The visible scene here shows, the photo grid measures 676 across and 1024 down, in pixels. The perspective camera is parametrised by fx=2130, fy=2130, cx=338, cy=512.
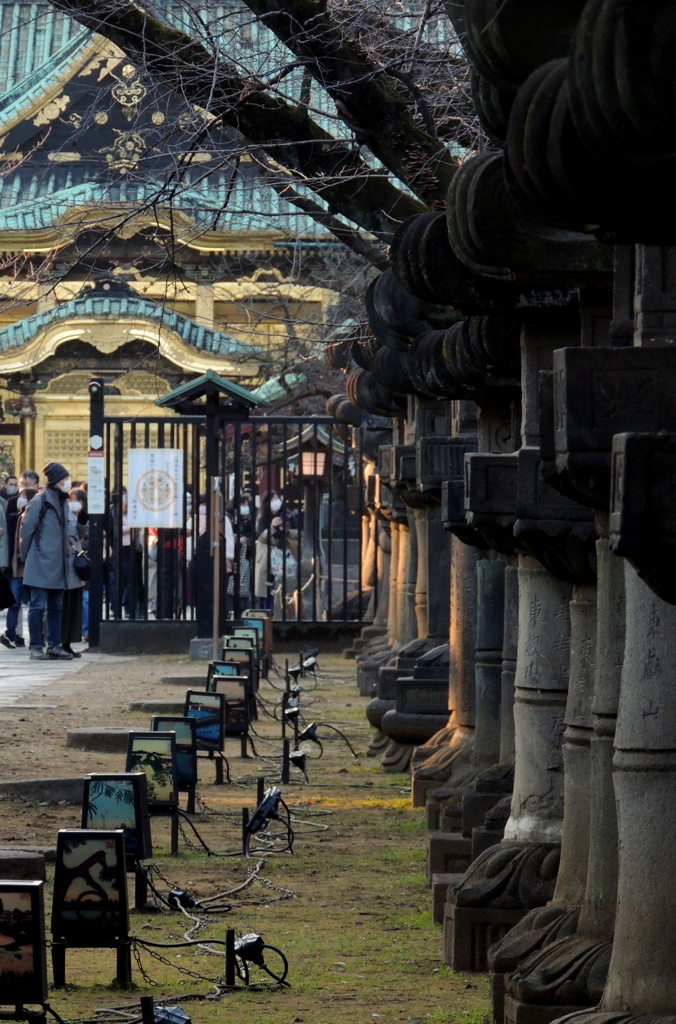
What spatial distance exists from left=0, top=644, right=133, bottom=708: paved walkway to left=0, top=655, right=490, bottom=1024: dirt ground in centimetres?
200

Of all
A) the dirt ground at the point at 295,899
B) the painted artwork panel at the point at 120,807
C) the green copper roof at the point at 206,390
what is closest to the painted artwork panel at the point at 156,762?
the dirt ground at the point at 295,899

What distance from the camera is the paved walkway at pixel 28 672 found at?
18953 mm

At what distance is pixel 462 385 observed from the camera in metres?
9.61

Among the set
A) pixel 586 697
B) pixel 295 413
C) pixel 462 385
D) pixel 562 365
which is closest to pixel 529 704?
pixel 586 697

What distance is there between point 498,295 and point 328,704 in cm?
1193

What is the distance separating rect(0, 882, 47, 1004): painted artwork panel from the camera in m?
6.24

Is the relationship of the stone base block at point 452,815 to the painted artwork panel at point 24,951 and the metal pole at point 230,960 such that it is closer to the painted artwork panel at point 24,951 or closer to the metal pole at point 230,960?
the metal pole at point 230,960

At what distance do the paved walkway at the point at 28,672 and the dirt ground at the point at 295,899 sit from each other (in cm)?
200

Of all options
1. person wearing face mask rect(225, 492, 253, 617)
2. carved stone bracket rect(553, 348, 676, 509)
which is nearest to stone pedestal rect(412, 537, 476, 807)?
carved stone bracket rect(553, 348, 676, 509)

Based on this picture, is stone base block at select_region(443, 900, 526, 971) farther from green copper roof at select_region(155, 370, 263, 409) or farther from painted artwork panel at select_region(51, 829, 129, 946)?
green copper roof at select_region(155, 370, 263, 409)

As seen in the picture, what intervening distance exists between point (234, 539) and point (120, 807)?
17347mm

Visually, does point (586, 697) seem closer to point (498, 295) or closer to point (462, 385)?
point (498, 295)

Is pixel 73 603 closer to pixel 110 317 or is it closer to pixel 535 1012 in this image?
pixel 110 317

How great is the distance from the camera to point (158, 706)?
1705 centimetres
